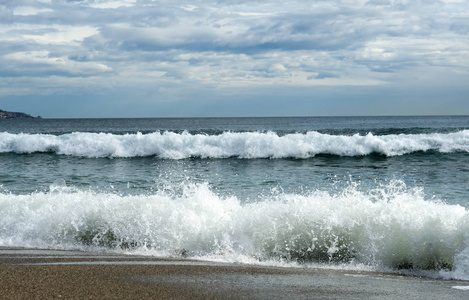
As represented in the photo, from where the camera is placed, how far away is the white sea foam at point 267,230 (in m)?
5.99

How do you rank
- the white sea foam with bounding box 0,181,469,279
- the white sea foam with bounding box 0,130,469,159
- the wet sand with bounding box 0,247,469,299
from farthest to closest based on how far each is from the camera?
the white sea foam with bounding box 0,130,469,159 → the white sea foam with bounding box 0,181,469,279 → the wet sand with bounding box 0,247,469,299

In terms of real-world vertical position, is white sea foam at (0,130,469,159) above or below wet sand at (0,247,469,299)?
above

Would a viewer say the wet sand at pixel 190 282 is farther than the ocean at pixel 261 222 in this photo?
No

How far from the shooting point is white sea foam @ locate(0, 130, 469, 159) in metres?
20.4

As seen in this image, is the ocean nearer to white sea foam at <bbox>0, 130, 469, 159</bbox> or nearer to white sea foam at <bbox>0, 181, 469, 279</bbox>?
white sea foam at <bbox>0, 181, 469, 279</bbox>

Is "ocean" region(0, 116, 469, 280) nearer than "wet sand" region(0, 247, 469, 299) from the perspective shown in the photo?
No

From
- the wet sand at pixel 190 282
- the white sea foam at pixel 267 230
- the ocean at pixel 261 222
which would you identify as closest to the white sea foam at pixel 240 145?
the ocean at pixel 261 222

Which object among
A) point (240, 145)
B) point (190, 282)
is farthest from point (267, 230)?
point (240, 145)

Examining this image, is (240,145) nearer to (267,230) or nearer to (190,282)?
(267,230)

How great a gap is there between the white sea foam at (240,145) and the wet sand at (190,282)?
1467 cm

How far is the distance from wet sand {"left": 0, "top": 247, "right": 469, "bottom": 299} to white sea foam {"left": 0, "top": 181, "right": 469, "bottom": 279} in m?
0.68

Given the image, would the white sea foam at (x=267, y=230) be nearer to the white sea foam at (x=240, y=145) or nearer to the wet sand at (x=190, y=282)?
the wet sand at (x=190, y=282)

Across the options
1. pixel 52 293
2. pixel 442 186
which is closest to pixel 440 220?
pixel 52 293

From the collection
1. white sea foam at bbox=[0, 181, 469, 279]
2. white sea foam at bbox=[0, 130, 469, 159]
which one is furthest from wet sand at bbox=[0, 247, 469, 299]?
white sea foam at bbox=[0, 130, 469, 159]
